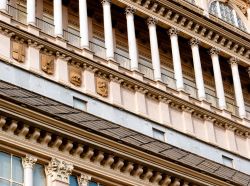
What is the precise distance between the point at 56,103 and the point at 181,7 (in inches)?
405

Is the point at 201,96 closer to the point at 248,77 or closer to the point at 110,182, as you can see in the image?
the point at 248,77

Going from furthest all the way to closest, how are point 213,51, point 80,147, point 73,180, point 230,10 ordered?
point 230,10 → point 213,51 → point 80,147 → point 73,180

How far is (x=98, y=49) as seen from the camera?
30781 millimetres

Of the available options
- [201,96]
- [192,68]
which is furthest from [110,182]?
[192,68]

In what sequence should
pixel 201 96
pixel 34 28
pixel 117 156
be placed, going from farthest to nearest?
pixel 201 96
pixel 34 28
pixel 117 156

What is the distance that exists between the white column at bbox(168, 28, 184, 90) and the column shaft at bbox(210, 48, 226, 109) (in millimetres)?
2054

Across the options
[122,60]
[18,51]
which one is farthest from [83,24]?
[18,51]

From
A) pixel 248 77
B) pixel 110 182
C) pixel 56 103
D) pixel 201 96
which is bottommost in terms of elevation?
pixel 110 182

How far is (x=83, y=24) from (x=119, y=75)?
2606 mm

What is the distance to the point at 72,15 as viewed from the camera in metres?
31.4

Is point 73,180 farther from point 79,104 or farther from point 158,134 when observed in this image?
point 158,134

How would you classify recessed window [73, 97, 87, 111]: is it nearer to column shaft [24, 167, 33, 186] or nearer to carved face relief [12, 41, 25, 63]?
carved face relief [12, 41, 25, 63]

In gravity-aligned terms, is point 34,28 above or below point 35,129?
above

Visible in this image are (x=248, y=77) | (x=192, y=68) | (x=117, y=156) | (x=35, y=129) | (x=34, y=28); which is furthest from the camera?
(x=248, y=77)
